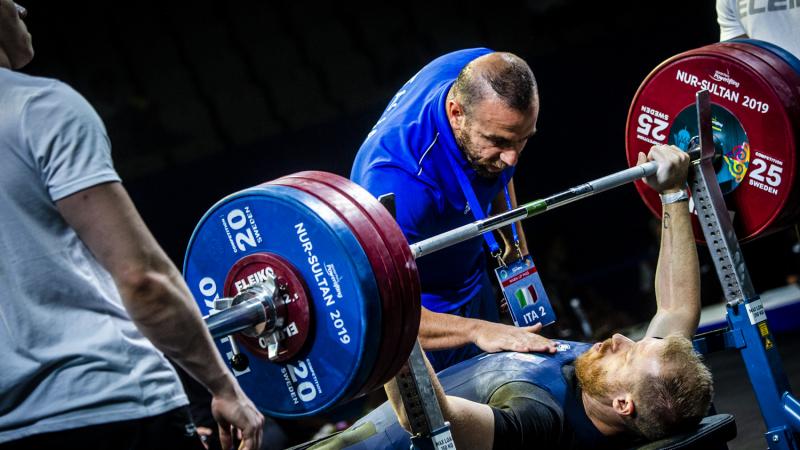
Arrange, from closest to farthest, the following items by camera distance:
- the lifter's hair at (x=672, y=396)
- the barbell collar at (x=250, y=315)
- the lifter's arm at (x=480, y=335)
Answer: the barbell collar at (x=250, y=315) → the lifter's hair at (x=672, y=396) → the lifter's arm at (x=480, y=335)

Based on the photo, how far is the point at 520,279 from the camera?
272cm

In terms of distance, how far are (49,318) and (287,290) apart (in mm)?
640

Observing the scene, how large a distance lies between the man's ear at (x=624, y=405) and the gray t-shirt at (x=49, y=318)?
55.4 inches


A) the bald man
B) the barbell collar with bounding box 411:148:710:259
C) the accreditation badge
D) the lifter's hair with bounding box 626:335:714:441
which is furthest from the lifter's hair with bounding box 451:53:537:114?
the lifter's hair with bounding box 626:335:714:441

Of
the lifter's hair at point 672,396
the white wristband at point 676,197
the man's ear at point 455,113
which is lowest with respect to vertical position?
the lifter's hair at point 672,396

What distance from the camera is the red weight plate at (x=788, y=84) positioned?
9.55ft

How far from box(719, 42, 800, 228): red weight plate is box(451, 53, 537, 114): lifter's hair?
0.83 m

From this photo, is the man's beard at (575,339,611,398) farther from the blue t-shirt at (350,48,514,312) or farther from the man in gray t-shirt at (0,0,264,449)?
the man in gray t-shirt at (0,0,264,449)

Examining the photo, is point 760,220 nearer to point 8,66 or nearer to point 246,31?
point 8,66

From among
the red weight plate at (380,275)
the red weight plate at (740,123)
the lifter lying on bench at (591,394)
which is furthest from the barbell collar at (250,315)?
the red weight plate at (740,123)

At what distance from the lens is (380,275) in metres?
1.91

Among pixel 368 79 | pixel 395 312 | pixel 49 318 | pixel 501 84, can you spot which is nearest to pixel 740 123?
pixel 501 84

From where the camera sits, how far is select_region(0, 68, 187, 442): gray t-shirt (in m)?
1.38

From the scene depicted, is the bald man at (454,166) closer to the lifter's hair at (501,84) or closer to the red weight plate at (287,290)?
the lifter's hair at (501,84)
